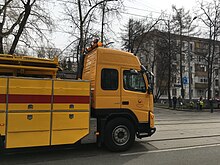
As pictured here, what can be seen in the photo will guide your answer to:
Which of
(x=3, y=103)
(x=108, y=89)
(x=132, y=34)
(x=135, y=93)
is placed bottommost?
(x=3, y=103)

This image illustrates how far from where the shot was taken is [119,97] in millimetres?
7578

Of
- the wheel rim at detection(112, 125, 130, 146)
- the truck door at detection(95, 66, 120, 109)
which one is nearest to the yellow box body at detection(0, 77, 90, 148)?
the truck door at detection(95, 66, 120, 109)

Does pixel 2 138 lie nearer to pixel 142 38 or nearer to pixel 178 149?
pixel 178 149

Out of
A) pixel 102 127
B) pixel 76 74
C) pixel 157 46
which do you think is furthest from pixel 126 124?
pixel 157 46

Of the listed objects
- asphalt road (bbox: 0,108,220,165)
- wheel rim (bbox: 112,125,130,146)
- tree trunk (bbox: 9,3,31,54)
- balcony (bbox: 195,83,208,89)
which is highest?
tree trunk (bbox: 9,3,31,54)

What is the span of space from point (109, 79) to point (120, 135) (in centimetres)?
176

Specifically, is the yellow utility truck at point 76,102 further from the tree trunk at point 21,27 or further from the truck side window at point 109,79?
the tree trunk at point 21,27

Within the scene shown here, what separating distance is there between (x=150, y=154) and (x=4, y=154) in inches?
163

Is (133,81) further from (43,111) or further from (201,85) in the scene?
(201,85)

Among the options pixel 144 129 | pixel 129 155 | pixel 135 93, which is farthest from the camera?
pixel 144 129

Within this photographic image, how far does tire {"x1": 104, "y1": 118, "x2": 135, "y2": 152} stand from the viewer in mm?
7320

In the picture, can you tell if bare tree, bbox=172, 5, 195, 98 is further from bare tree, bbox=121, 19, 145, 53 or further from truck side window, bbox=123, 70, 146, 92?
truck side window, bbox=123, 70, 146, 92

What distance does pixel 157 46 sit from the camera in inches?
1340

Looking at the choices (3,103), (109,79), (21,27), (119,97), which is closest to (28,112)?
(3,103)
